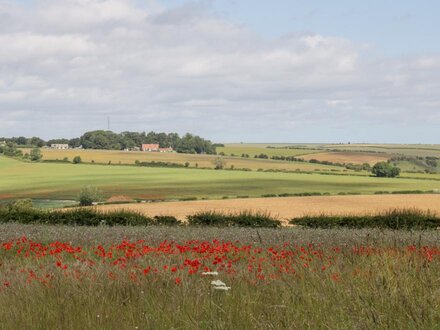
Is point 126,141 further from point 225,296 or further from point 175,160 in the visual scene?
point 225,296

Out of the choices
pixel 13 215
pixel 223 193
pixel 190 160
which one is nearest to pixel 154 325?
pixel 13 215

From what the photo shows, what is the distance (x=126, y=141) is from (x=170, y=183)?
79.6 metres

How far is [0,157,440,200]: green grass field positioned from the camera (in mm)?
65188

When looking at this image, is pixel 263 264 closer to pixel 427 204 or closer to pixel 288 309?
pixel 288 309

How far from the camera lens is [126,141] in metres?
151

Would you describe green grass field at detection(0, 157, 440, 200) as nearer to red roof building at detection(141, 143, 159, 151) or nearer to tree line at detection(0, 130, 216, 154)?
tree line at detection(0, 130, 216, 154)

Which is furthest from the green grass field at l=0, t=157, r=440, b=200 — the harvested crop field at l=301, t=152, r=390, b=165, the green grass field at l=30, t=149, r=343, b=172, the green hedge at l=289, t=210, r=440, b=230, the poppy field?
the poppy field

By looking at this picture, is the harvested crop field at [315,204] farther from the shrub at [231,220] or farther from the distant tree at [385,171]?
the distant tree at [385,171]

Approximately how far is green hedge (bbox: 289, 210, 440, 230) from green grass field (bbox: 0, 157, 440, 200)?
113 ft

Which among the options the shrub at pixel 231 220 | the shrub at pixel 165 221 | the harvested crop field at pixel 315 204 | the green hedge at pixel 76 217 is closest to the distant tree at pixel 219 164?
the harvested crop field at pixel 315 204

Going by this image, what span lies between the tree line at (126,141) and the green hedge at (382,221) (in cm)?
10849

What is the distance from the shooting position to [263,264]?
1104cm

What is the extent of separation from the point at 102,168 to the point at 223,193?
35613 mm

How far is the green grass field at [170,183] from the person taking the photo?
214 ft
